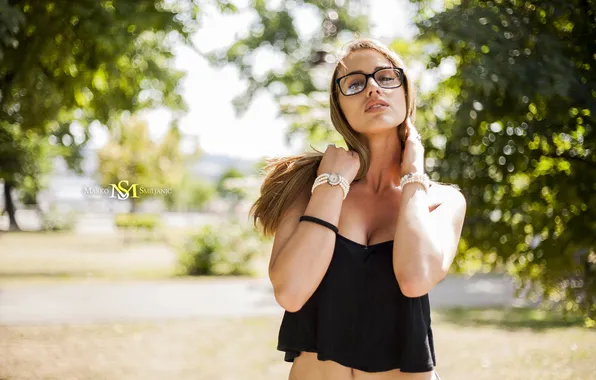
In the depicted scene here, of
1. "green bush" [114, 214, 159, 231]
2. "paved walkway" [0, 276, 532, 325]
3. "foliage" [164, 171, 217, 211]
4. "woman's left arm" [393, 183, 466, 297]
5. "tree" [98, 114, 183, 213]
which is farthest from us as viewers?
"foliage" [164, 171, 217, 211]

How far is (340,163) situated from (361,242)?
0.24 metres

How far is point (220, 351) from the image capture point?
8.77 metres

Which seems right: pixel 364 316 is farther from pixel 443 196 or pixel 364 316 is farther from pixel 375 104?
pixel 375 104

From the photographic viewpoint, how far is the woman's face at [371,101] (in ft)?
6.75

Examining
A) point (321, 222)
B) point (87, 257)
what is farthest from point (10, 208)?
point (321, 222)

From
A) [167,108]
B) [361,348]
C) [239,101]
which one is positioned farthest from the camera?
[239,101]

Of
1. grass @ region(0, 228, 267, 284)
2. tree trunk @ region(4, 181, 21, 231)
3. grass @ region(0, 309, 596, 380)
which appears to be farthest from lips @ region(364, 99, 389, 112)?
tree trunk @ region(4, 181, 21, 231)

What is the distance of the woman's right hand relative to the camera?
2.05 m

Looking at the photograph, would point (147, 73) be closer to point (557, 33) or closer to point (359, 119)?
point (557, 33)

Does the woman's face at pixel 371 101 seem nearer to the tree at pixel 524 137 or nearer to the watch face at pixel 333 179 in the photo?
the watch face at pixel 333 179

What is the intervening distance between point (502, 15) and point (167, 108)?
33.5ft

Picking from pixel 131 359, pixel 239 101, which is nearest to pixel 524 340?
pixel 131 359

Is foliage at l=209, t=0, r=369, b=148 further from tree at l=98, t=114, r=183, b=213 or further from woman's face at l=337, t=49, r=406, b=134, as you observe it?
woman's face at l=337, t=49, r=406, b=134

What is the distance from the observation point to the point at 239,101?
27609 mm
